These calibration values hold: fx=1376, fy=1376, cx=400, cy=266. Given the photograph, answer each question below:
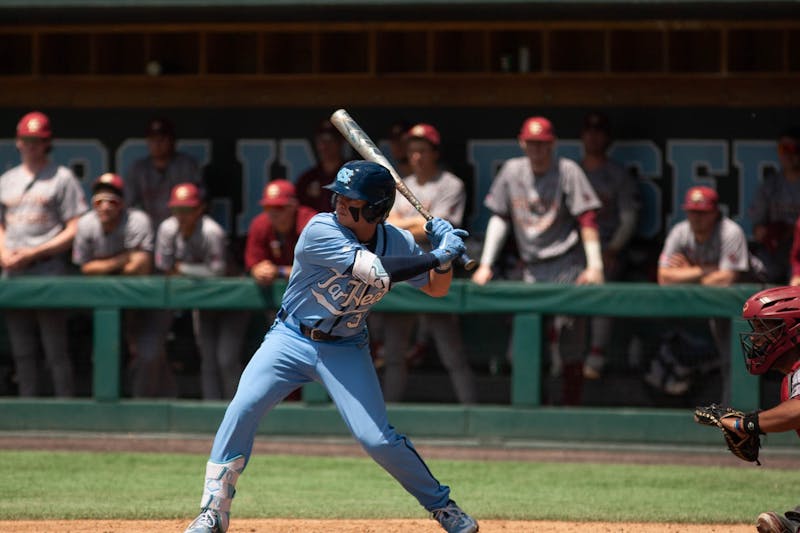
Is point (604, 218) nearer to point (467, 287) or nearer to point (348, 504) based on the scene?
point (467, 287)

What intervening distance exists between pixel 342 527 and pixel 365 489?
3.98 feet

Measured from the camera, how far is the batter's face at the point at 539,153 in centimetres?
872

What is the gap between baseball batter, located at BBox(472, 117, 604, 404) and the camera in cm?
866

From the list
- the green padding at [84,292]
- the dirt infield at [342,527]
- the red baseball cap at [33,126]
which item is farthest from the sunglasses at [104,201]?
the dirt infield at [342,527]

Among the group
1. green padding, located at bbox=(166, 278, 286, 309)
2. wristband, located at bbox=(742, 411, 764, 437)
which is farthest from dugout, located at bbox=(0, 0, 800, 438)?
wristband, located at bbox=(742, 411, 764, 437)

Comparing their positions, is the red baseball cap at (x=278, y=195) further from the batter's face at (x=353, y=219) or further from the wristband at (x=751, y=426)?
the wristband at (x=751, y=426)

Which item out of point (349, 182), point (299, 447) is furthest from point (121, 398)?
point (349, 182)

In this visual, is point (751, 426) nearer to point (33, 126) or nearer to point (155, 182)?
point (33, 126)

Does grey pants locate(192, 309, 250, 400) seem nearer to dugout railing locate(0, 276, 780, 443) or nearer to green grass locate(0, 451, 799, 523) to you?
dugout railing locate(0, 276, 780, 443)

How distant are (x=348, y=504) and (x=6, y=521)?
5.21ft

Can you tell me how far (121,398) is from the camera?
28.5ft

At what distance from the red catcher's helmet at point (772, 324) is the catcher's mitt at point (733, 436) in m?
0.23

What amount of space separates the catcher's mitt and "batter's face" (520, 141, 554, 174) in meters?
4.13

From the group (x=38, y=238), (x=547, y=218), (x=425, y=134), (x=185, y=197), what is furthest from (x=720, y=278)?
(x=38, y=238)
